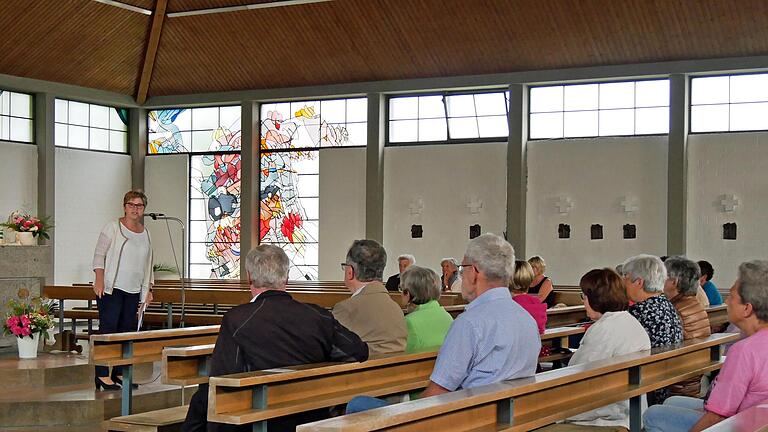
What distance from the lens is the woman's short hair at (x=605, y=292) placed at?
436 cm

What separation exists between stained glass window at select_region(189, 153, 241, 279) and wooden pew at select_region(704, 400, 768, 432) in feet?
45.5

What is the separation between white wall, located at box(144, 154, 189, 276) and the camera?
16.6 m

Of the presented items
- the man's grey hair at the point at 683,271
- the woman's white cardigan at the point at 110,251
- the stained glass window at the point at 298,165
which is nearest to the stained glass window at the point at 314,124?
the stained glass window at the point at 298,165

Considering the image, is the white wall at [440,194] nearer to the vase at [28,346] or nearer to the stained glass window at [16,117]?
the stained glass window at [16,117]

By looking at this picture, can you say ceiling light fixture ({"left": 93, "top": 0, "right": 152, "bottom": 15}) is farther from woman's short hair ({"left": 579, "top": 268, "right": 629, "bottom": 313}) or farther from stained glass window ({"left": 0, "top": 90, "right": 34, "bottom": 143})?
woman's short hair ({"left": 579, "top": 268, "right": 629, "bottom": 313})

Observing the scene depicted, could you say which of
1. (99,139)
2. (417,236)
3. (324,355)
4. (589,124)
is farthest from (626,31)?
(324,355)

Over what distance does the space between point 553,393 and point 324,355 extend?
0.92 meters

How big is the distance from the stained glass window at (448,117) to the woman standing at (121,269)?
8741 mm

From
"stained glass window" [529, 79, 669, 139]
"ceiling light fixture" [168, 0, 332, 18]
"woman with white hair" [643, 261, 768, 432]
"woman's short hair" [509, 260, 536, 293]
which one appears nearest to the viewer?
"woman with white hair" [643, 261, 768, 432]

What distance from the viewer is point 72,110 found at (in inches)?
622

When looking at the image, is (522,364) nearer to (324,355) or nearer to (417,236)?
(324,355)

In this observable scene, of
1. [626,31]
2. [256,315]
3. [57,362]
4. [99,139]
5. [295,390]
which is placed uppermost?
[626,31]

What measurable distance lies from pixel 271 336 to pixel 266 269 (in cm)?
27

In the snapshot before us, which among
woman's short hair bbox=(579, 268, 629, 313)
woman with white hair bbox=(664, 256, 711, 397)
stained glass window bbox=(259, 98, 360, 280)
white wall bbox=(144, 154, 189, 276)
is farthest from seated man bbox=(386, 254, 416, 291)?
white wall bbox=(144, 154, 189, 276)
